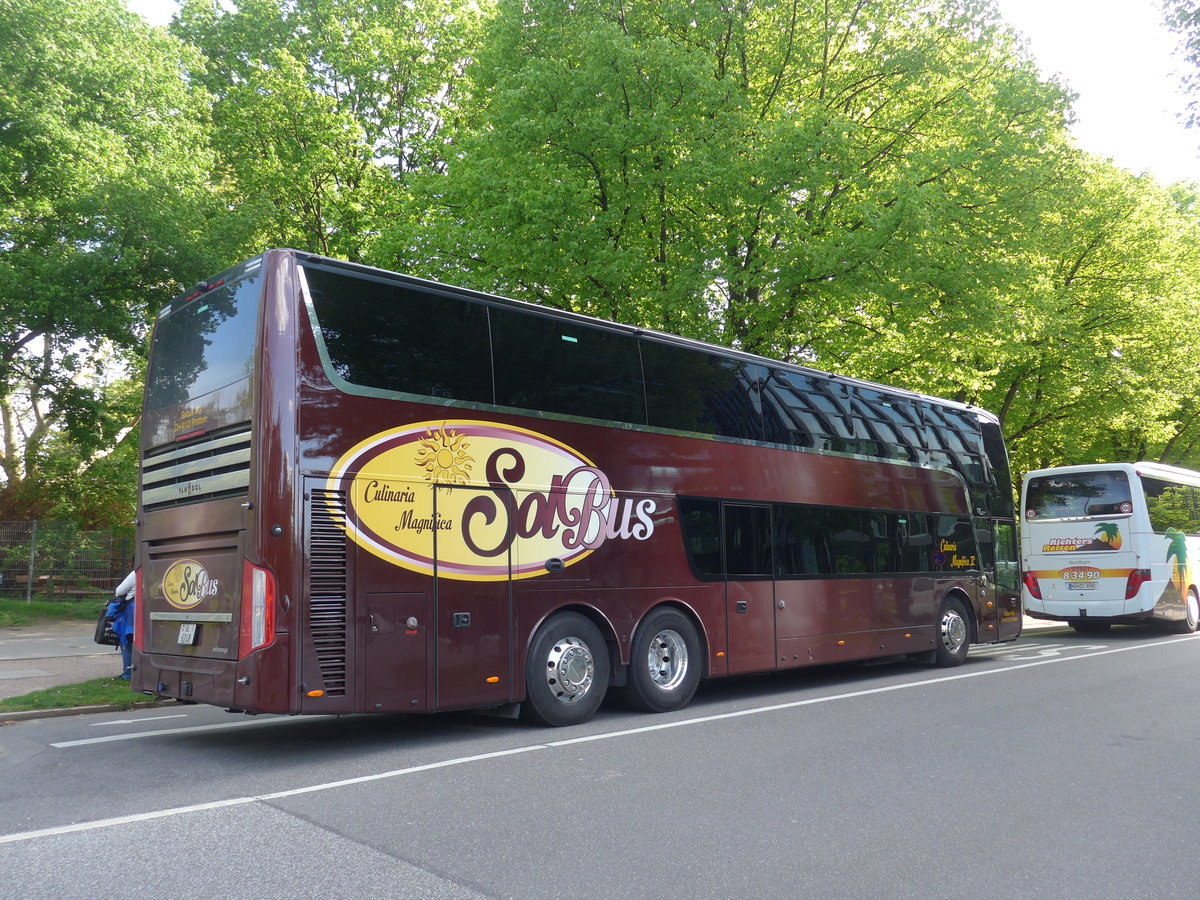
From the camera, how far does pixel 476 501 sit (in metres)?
8.52

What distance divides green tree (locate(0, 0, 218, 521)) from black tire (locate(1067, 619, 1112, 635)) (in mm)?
20794

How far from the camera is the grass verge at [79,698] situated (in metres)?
9.89

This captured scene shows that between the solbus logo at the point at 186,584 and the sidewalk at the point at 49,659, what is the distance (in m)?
3.64

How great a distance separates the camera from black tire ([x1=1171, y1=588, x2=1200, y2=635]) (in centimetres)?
2173

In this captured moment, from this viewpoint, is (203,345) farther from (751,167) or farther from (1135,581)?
(1135,581)

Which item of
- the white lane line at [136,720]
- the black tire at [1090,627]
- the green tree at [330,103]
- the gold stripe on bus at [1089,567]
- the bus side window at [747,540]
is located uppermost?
the green tree at [330,103]

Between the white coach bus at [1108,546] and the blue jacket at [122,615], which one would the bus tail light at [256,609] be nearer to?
the blue jacket at [122,615]

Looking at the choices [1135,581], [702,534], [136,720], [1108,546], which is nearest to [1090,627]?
[1135,581]

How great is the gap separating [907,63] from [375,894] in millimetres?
17057

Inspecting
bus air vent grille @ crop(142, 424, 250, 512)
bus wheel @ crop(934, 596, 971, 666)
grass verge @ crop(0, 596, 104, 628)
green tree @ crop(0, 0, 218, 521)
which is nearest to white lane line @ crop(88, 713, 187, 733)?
bus air vent grille @ crop(142, 424, 250, 512)

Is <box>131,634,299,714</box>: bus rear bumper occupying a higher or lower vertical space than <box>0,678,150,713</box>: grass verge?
higher

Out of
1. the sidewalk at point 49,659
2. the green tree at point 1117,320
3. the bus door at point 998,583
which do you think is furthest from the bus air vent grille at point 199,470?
the green tree at point 1117,320

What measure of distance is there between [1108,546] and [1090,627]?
4.20 m

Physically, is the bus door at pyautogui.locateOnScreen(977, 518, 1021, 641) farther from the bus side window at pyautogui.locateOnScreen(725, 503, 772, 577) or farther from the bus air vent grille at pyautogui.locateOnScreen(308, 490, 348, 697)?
the bus air vent grille at pyautogui.locateOnScreen(308, 490, 348, 697)
